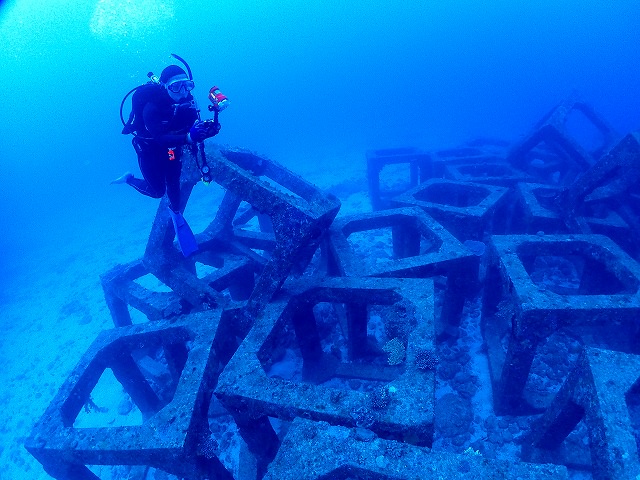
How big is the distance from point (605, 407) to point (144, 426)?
13.9 ft

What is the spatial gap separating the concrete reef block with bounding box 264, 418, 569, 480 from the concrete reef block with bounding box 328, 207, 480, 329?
2768 millimetres

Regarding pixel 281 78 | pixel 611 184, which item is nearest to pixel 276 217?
pixel 611 184

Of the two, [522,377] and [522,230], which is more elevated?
[522,230]

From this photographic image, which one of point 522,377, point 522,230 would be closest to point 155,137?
point 522,377

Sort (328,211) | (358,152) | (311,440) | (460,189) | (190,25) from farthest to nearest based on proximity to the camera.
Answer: (190,25) → (358,152) → (460,189) → (328,211) → (311,440)

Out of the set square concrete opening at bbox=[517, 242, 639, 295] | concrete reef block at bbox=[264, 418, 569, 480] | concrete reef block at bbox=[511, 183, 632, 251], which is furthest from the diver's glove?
concrete reef block at bbox=[511, 183, 632, 251]

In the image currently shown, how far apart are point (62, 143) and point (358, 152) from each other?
116091 mm

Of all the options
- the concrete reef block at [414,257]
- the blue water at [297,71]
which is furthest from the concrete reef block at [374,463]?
the blue water at [297,71]

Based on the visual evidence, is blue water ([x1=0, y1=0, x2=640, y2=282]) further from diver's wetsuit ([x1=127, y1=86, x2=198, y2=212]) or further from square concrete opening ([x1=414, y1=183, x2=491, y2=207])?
diver's wetsuit ([x1=127, y1=86, x2=198, y2=212])

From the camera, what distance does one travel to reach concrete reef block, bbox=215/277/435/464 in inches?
111

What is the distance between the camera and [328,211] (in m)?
4.89

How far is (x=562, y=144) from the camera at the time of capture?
408 inches

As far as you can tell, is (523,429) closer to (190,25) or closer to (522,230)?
(522,230)

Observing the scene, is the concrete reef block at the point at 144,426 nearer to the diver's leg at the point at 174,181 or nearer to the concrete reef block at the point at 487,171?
the diver's leg at the point at 174,181
